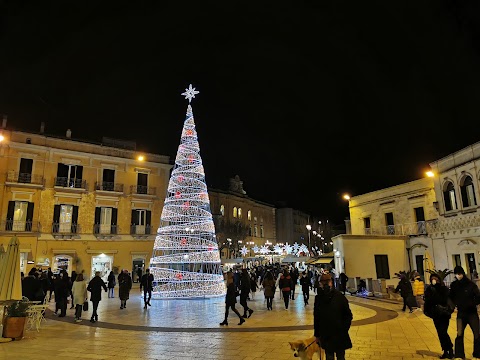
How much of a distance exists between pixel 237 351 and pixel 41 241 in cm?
2328

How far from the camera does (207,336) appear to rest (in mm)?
9344

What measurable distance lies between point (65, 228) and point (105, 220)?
3.01m

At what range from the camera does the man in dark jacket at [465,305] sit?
6.55 metres

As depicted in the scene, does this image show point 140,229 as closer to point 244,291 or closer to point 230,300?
point 244,291

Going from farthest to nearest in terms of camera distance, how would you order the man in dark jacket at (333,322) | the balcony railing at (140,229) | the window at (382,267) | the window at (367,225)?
the balcony railing at (140,229), the window at (367,225), the window at (382,267), the man in dark jacket at (333,322)

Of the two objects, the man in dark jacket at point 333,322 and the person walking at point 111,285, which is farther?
the person walking at point 111,285

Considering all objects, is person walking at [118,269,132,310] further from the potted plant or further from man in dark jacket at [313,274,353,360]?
man in dark jacket at [313,274,353,360]

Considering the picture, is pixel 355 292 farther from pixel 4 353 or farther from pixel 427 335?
pixel 4 353

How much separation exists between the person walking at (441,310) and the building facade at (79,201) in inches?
1007

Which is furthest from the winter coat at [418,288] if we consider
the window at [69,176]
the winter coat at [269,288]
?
the window at [69,176]

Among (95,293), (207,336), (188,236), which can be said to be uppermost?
(188,236)

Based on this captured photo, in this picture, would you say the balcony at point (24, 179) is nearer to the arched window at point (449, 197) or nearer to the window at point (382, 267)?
the window at point (382, 267)

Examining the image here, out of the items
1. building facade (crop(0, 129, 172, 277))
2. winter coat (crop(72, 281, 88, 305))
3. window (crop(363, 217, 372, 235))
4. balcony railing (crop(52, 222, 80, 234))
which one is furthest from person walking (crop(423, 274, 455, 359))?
balcony railing (crop(52, 222, 80, 234))

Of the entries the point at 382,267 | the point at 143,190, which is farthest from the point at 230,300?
the point at 143,190
